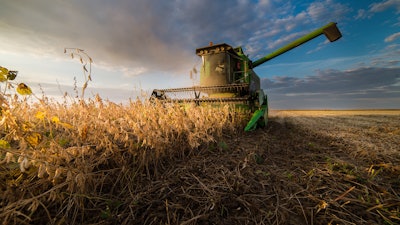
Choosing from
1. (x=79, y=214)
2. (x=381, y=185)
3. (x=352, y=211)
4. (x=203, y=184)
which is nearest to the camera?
(x=79, y=214)

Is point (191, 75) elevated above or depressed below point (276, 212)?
above

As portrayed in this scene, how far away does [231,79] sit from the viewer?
735 centimetres

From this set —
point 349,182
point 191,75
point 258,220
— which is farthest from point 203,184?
point 191,75

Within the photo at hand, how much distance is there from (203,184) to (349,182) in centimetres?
154

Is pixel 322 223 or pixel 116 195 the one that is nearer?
pixel 322 223

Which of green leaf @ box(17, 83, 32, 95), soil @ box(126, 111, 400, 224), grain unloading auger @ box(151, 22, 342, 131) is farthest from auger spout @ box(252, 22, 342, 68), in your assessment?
green leaf @ box(17, 83, 32, 95)

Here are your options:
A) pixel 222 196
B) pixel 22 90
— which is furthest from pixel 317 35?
pixel 22 90

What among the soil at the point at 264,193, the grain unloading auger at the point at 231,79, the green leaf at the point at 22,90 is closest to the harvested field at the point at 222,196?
the soil at the point at 264,193

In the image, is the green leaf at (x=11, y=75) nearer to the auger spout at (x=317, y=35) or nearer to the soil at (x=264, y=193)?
the soil at (x=264, y=193)

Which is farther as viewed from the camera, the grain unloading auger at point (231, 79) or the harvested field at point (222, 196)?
the grain unloading auger at point (231, 79)

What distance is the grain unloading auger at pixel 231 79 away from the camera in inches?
203

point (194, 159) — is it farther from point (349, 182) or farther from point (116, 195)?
point (349, 182)

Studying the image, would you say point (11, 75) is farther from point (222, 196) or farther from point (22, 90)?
point (222, 196)

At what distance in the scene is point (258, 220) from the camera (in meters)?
1.20
